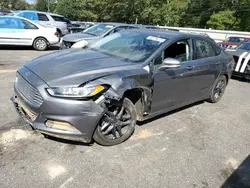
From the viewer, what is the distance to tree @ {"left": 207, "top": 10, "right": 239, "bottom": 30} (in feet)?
150

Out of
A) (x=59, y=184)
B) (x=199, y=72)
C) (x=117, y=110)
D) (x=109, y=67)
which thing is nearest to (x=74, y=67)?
(x=109, y=67)

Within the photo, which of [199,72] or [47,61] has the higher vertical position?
[47,61]

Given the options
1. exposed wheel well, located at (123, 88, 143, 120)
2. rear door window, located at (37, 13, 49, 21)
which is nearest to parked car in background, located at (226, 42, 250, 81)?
exposed wheel well, located at (123, 88, 143, 120)

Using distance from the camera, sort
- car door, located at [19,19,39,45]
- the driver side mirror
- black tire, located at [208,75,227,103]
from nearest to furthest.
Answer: the driver side mirror < black tire, located at [208,75,227,103] < car door, located at [19,19,39,45]

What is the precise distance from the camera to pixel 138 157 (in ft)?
10.3

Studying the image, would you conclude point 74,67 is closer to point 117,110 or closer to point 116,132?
point 117,110

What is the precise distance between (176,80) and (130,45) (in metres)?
0.97

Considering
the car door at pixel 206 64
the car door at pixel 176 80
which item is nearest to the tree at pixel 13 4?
the car door at pixel 206 64

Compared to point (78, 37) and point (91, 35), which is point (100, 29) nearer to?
point (91, 35)

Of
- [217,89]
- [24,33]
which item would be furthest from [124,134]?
[24,33]

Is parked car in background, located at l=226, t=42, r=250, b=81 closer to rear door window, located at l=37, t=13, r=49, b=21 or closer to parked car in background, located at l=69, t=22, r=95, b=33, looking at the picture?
parked car in background, located at l=69, t=22, r=95, b=33

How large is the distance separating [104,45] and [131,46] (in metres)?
0.59

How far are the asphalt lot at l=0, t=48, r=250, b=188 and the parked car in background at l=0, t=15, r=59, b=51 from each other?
6.61 metres

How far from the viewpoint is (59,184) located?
2516 mm
